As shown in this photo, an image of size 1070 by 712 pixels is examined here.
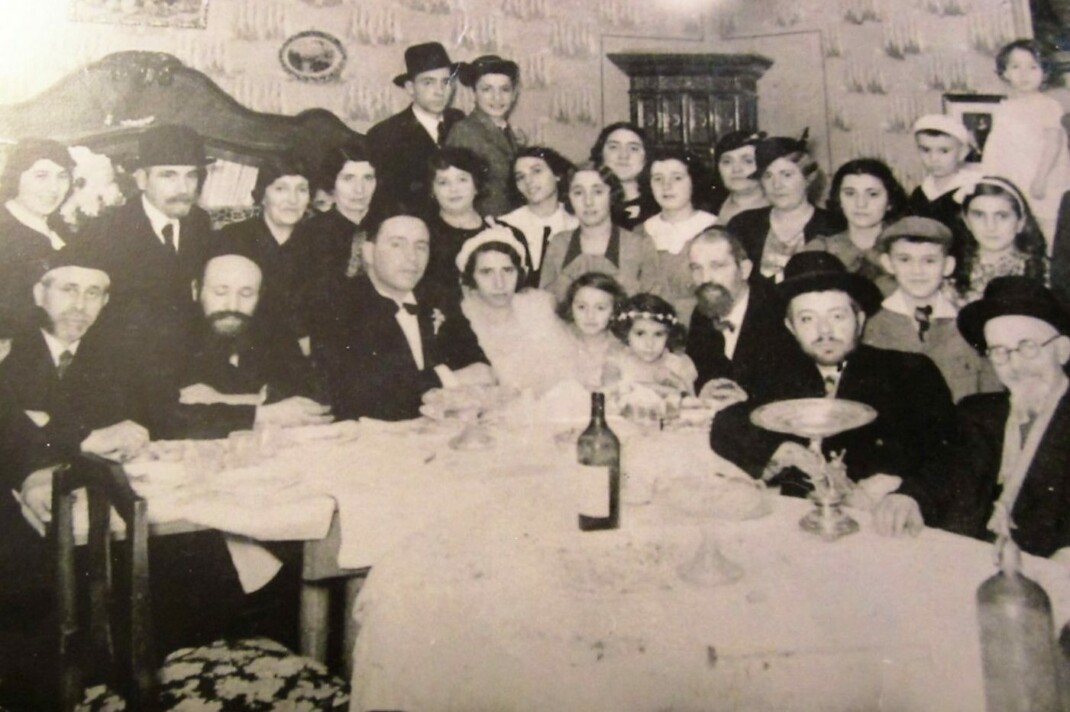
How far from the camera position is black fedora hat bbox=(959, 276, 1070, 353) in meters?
2.18

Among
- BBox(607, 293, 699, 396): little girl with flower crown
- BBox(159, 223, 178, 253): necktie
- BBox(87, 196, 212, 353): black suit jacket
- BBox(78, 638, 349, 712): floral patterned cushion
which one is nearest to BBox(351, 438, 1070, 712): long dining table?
BBox(78, 638, 349, 712): floral patterned cushion

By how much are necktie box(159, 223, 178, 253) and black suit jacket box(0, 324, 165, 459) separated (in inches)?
9.3

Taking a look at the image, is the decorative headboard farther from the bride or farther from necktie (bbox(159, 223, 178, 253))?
the bride

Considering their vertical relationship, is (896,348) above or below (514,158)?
below

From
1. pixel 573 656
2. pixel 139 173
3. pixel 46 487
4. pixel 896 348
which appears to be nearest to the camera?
pixel 573 656

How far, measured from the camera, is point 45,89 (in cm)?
202

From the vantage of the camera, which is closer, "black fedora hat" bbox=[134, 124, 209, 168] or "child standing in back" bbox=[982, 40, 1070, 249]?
"black fedora hat" bbox=[134, 124, 209, 168]

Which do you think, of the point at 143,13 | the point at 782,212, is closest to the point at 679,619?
the point at 782,212

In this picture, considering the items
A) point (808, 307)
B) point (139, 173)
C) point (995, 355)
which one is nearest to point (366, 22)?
point (139, 173)

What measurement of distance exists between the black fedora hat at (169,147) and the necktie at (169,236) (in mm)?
141

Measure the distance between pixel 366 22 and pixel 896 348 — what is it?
1483mm

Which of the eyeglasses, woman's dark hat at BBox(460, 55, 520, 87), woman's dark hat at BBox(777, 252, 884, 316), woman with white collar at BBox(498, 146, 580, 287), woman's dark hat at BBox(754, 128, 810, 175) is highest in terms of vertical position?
woman's dark hat at BBox(460, 55, 520, 87)

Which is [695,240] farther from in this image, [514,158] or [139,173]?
[139,173]

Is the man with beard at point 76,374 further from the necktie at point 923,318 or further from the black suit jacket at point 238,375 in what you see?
the necktie at point 923,318
